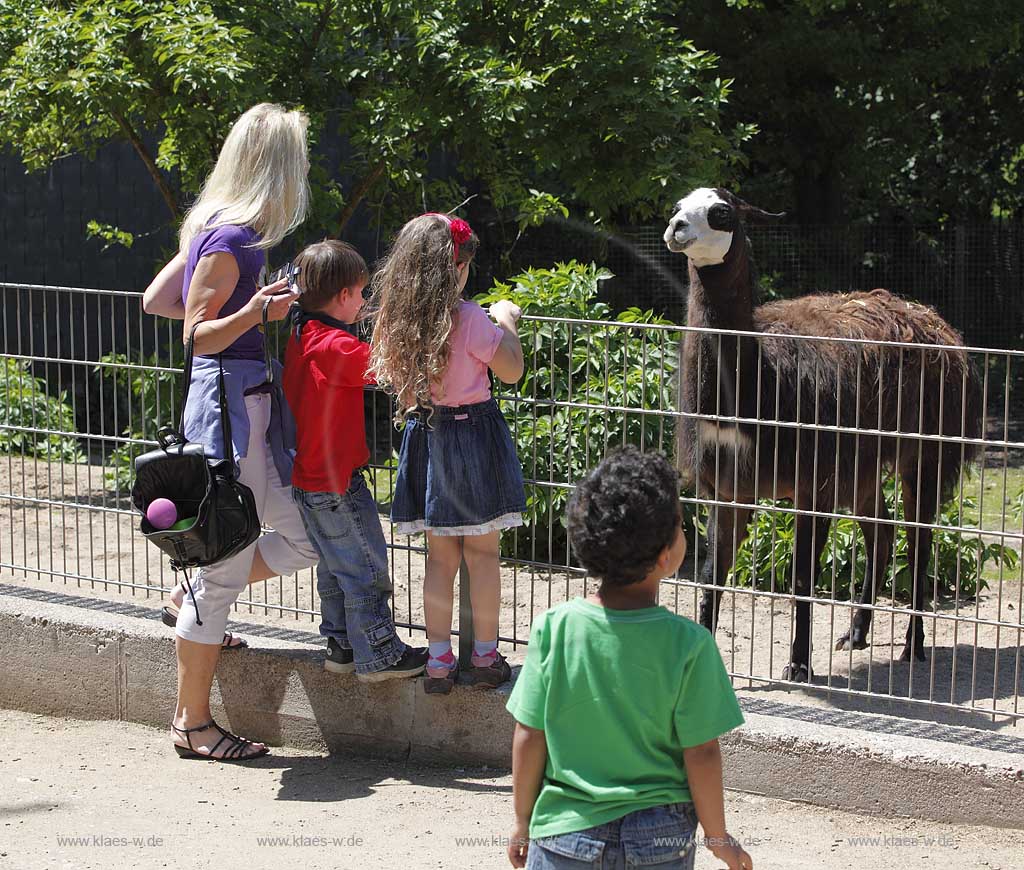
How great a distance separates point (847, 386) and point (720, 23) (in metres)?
9.73

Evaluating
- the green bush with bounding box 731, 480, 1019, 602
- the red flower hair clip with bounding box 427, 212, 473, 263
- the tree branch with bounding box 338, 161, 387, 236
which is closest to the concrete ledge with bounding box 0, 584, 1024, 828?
the red flower hair clip with bounding box 427, 212, 473, 263

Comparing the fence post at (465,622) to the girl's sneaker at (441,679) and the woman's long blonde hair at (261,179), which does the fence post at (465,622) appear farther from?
the woman's long blonde hair at (261,179)

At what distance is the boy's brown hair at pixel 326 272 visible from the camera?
444 cm

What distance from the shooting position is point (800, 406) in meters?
4.82

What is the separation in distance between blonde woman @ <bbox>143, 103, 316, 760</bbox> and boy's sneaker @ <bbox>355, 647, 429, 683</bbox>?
45 centimetres

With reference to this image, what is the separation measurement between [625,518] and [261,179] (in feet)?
7.50

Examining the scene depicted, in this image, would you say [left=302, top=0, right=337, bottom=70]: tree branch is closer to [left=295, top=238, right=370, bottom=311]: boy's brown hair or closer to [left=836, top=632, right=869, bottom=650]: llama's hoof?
[left=295, top=238, right=370, bottom=311]: boy's brown hair

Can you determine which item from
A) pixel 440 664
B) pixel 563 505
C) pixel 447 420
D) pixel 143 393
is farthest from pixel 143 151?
pixel 440 664

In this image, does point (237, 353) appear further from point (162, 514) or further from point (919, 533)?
point (919, 533)

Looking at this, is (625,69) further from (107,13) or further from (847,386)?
(847,386)

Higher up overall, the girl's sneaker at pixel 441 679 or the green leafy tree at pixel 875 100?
the green leafy tree at pixel 875 100

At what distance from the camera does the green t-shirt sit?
8.55ft

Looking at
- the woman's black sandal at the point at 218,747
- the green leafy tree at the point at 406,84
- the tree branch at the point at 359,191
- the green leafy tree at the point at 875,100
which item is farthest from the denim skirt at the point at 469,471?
the green leafy tree at the point at 875,100

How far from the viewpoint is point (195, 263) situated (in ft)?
14.5
